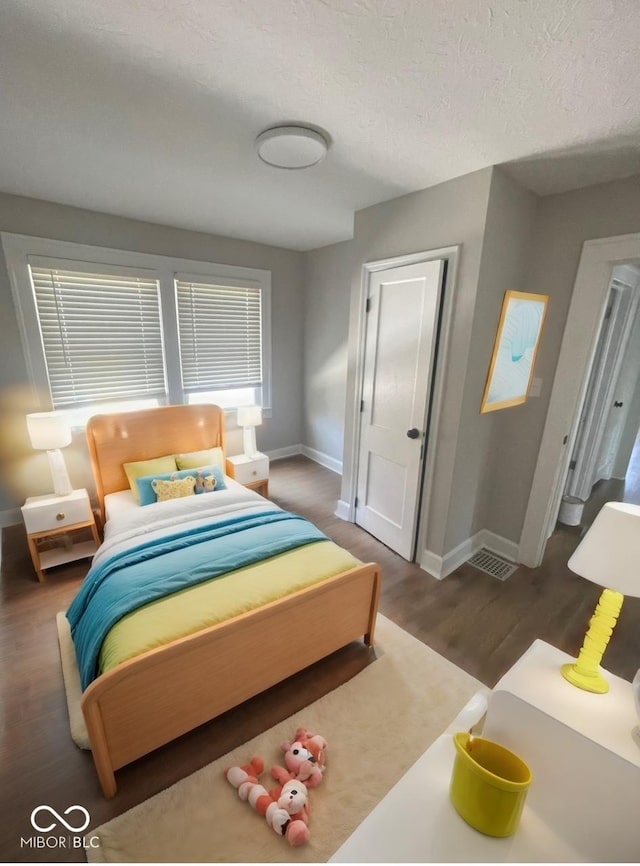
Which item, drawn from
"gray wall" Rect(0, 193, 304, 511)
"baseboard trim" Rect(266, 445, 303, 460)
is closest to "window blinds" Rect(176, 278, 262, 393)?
"gray wall" Rect(0, 193, 304, 511)

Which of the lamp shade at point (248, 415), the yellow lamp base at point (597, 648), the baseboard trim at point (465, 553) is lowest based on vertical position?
the baseboard trim at point (465, 553)

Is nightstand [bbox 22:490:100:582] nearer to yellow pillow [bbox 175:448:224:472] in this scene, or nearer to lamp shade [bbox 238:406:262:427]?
yellow pillow [bbox 175:448:224:472]

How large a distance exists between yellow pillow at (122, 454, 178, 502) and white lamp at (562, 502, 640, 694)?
2.70m

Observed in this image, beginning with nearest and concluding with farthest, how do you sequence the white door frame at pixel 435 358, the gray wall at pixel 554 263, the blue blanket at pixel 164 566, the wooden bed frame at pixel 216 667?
the wooden bed frame at pixel 216 667 → the blue blanket at pixel 164 566 → the gray wall at pixel 554 263 → the white door frame at pixel 435 358

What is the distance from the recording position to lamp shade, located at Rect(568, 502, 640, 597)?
103 cm

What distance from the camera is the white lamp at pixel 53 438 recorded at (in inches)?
99.7

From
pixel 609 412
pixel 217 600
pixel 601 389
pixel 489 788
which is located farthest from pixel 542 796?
pixel 609 412

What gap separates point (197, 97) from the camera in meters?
1.42

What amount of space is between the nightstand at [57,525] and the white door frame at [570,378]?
10.6ft

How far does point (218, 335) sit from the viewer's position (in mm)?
3867

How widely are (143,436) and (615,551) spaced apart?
309 centimetres

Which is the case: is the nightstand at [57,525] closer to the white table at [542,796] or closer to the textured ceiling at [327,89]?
the textured ceiling at [327,89]

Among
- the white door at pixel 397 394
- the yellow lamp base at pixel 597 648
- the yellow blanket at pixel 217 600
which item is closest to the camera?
the yellow lamp base at pixel 597 648

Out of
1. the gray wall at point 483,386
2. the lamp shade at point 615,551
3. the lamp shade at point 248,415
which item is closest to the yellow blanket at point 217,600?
the lamp shade at point 615,551
